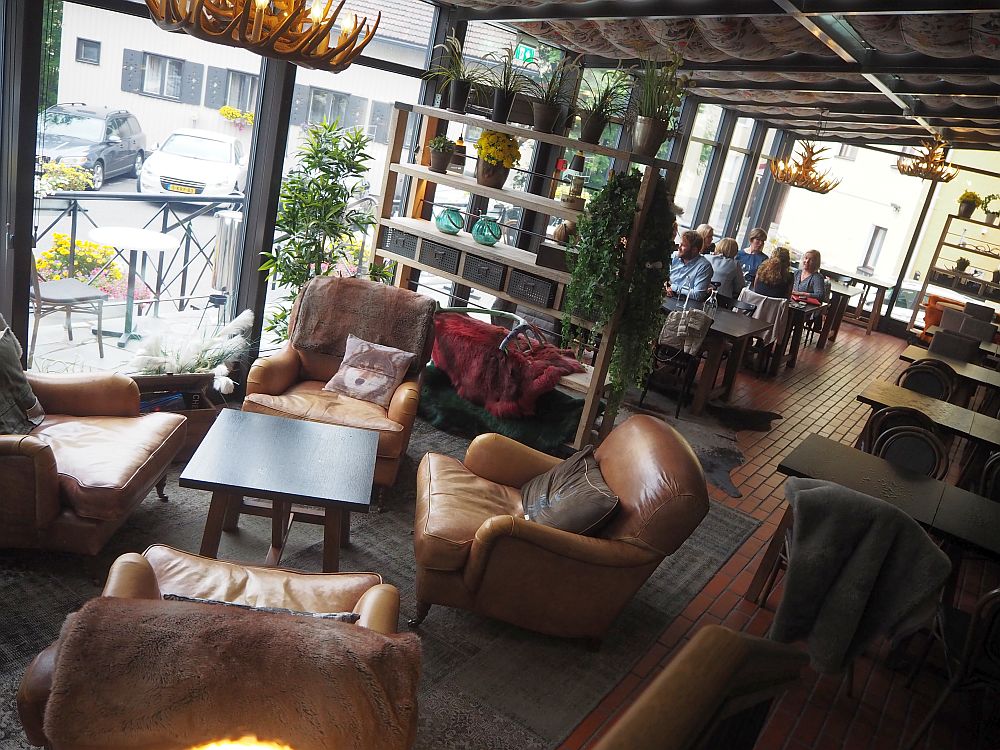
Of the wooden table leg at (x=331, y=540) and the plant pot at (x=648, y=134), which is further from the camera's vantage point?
the plant pot at (x=648, y=134)

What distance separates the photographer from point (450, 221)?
5707mm

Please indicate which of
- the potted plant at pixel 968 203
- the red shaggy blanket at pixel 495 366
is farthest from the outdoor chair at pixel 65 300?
the potted plant at pixel 968 203

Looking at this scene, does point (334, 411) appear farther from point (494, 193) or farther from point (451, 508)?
point (494, 193)

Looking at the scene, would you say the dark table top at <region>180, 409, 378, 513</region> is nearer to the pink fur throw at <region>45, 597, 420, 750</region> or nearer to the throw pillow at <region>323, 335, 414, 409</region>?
the throw pillow at <region>323, 335, 414, 409</region>

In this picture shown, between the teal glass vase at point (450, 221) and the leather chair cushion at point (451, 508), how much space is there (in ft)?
7.60

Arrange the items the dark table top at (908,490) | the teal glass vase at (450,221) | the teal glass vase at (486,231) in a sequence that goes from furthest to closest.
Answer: the teal glass vase at (450,221) < the teal glass vase at (486,231) < the dark table top at (908,490)

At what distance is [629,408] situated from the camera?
6812 millimetres

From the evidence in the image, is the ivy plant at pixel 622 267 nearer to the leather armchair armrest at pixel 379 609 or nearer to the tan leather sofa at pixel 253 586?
the tan leather sofa at pixel 253 586

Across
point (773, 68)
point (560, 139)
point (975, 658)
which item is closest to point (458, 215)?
point (560, 139)

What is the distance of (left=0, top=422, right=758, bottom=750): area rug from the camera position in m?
2.86

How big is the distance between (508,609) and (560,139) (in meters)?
3.00

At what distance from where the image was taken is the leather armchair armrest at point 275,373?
14.2 feet

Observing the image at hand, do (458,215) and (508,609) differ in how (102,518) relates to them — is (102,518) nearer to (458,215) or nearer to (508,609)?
(508,609)

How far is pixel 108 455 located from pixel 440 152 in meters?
3.15
